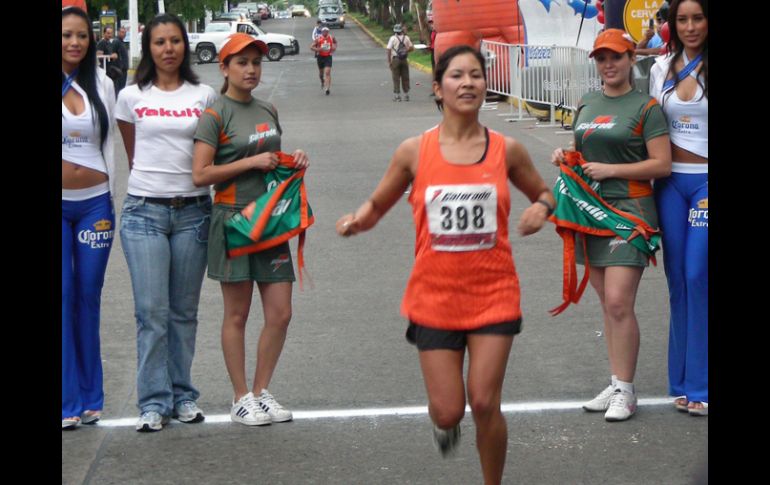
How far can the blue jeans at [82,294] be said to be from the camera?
605 cm

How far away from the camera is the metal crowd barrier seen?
66.0 ft

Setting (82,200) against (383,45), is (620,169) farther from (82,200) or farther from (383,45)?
(383,45)

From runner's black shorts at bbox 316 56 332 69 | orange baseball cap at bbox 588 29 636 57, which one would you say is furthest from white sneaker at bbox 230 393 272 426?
runner's black shorts at bbox 316 56 332 69

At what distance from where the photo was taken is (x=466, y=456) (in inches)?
227

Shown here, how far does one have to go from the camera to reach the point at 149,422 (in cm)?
615

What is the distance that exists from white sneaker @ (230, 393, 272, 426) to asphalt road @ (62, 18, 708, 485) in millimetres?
84

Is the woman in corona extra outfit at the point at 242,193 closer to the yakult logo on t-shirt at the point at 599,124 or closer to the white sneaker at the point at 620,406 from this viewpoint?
the yakult logo on t-shirt at the point at 599,124

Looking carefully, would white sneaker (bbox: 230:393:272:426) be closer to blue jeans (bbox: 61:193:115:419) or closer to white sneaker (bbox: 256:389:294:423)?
Result: white sneaker (bbox: 256:389:294:423)

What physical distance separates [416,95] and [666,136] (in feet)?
84.9

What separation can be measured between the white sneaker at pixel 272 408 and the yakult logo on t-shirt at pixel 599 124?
6.57ft

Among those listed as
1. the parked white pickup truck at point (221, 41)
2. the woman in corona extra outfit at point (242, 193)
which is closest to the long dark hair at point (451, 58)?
the woman in corona extra outfit at point (242, 193)

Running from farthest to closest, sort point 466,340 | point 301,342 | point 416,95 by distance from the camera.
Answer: point 416,95 → point 301,342 → point 466,340

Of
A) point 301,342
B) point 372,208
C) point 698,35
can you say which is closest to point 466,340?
point 372,208
